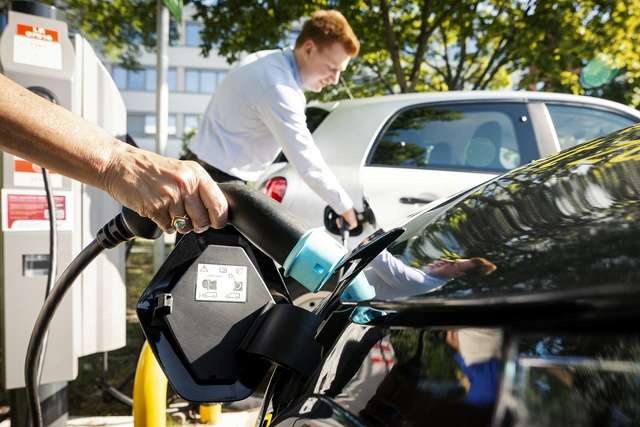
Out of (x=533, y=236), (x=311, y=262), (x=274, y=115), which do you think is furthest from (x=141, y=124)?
(x=533, y=236)

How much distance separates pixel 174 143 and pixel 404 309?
40.8 metres

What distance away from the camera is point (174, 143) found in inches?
1574

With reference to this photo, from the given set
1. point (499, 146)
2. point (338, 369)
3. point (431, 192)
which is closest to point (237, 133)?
point (431, 192)

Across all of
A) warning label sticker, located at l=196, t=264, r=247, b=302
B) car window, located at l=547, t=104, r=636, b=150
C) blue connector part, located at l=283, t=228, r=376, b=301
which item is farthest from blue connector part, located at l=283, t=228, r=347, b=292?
car window, located at l=547, t=104, r=636, b=150

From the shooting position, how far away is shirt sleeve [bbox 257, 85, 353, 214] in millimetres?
2754

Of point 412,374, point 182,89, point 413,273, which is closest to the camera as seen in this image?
point 412,374

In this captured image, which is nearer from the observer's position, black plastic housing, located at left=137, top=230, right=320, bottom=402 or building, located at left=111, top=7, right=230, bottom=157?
black plastic housing, located at left=137, top=230, right=320, bottom=402

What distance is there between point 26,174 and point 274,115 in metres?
1.11

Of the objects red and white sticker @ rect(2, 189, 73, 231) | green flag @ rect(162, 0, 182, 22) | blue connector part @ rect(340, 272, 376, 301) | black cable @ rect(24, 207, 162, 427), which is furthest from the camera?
green flag @ rect(162, 0, 182, 22)

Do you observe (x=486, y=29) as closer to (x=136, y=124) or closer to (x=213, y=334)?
(x=213, y=334)

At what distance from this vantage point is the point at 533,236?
0.73 meters

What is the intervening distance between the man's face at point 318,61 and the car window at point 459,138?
2.30 ft

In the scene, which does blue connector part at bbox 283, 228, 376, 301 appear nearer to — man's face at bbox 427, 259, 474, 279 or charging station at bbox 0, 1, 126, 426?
man's face at bbox 427, 259, 474, 279

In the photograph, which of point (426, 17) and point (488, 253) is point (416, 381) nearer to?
point (488, 253)
